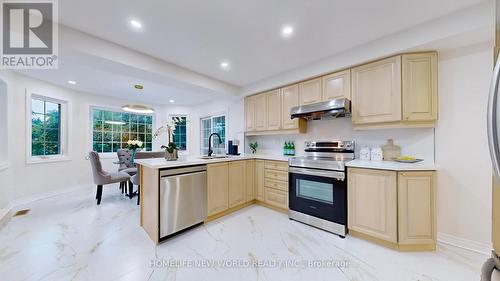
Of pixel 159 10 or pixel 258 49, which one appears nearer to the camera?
pixel 159 10

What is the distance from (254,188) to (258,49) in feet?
7.68

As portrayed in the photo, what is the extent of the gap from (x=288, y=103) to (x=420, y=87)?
174 centimetres

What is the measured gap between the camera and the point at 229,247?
213cm

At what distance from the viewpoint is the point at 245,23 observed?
198cm

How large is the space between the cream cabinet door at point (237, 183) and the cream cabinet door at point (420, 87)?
93.1 inches

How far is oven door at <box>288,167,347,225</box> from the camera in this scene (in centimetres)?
237

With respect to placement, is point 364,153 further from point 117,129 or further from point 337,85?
point 117,129

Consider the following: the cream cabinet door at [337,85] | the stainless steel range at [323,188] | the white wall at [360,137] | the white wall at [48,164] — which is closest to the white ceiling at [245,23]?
the cream cabinet door at [337,85]

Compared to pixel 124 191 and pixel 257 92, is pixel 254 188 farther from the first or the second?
pixel 124 191

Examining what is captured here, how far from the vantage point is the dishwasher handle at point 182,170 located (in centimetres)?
224

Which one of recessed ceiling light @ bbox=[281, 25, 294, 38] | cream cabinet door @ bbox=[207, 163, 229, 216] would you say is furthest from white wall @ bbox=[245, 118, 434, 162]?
recessed ceiling light @ bbox=[281, 25, 294, 38]

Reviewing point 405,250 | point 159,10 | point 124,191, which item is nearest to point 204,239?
point 405,250

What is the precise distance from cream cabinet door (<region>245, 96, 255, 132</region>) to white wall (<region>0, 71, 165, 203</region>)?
366 cm

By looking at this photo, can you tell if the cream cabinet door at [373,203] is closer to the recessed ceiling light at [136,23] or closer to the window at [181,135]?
the recessed ceiling light at [136,23]
